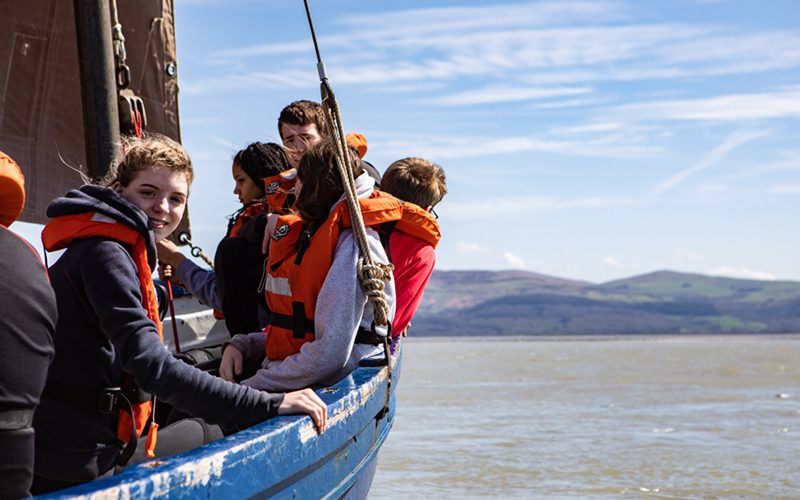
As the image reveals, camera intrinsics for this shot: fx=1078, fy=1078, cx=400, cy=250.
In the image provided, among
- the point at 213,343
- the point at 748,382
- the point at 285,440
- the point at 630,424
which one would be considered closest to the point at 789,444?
the point at 630,424

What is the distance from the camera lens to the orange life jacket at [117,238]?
8.89 ft

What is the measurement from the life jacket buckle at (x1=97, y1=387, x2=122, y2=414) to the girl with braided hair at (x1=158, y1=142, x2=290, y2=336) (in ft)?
6.25

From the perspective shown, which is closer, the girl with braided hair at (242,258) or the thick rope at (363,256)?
the thick rope at (363,256)

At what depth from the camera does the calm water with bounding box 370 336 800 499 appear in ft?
24.5

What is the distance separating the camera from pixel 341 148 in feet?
12.4

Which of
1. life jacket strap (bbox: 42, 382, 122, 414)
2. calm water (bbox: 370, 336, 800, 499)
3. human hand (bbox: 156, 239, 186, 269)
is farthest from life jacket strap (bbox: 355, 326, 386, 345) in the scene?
calm water (bbox: 370, 336, 800, 499)

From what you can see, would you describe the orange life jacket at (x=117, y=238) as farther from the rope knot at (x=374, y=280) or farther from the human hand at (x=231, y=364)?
the human hand at (x=231, y=364)

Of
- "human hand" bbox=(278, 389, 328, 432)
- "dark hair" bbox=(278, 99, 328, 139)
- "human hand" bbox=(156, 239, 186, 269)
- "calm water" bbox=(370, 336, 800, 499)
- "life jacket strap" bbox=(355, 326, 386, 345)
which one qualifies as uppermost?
"dark hair" bbox=(278, 99, 328, 139)

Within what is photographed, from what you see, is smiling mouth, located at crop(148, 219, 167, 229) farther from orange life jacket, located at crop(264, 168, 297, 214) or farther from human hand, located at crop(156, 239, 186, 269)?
human hand, located at crop(156, 239, 186, 269)

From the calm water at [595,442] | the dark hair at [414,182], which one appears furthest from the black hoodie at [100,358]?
the calm water at [595,442]

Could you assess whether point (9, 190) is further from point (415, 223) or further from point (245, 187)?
point (245, 187)

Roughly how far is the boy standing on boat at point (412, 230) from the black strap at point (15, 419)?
2.19 meters

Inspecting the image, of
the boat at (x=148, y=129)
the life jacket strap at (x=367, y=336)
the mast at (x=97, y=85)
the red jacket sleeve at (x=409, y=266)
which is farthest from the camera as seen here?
the mast at (x=97, y=85)

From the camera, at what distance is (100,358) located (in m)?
2.73
